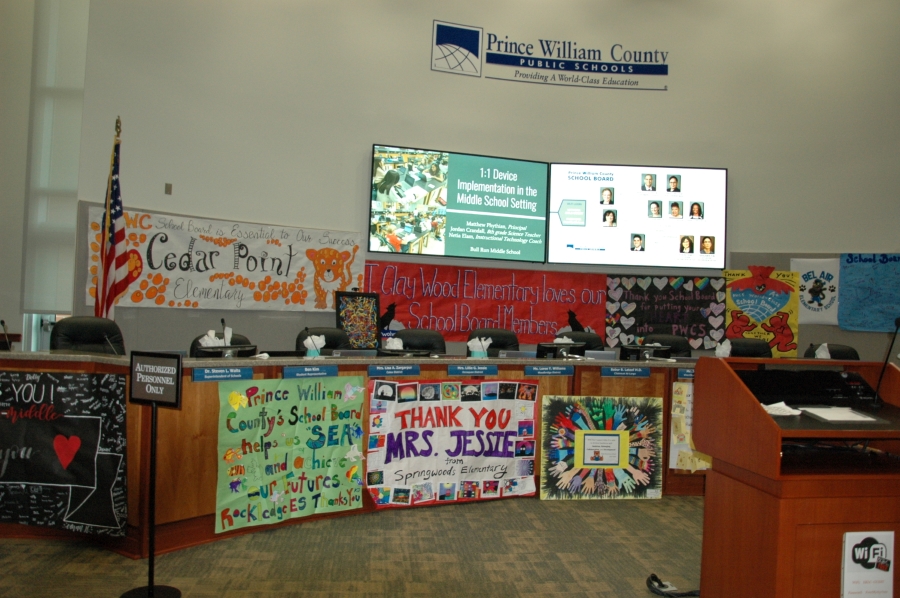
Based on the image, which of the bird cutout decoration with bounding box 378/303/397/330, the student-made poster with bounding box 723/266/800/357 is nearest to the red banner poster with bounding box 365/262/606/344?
the bird cutout decoration with bounding box 378/303/397/330

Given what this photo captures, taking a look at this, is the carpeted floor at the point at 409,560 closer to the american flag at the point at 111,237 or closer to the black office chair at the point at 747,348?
the black office chair at the point at 747,348

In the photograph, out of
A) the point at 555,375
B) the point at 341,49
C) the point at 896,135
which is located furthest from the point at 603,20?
the point at 555,375

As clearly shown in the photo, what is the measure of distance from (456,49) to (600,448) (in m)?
4.82

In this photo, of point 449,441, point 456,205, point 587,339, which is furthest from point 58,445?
point 456,205

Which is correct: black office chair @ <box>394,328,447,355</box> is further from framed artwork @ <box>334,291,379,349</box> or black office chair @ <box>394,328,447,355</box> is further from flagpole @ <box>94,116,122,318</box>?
flagpole @ <box>94,116,122,318</box>

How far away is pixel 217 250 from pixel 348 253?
1.35 meters

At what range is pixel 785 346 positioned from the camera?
309 inches

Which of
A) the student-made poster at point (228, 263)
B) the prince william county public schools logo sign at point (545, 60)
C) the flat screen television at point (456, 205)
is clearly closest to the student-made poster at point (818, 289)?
the prince william county public schools logo sign at point (545, 60)

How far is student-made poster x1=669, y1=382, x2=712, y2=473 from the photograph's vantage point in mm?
4984

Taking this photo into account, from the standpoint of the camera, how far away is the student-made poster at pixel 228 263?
6070 mm

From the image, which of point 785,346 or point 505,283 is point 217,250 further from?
point 785,346

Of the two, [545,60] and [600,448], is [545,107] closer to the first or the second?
[545,60]

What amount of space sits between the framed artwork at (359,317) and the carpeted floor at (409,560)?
8.46ft

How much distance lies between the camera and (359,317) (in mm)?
6773
